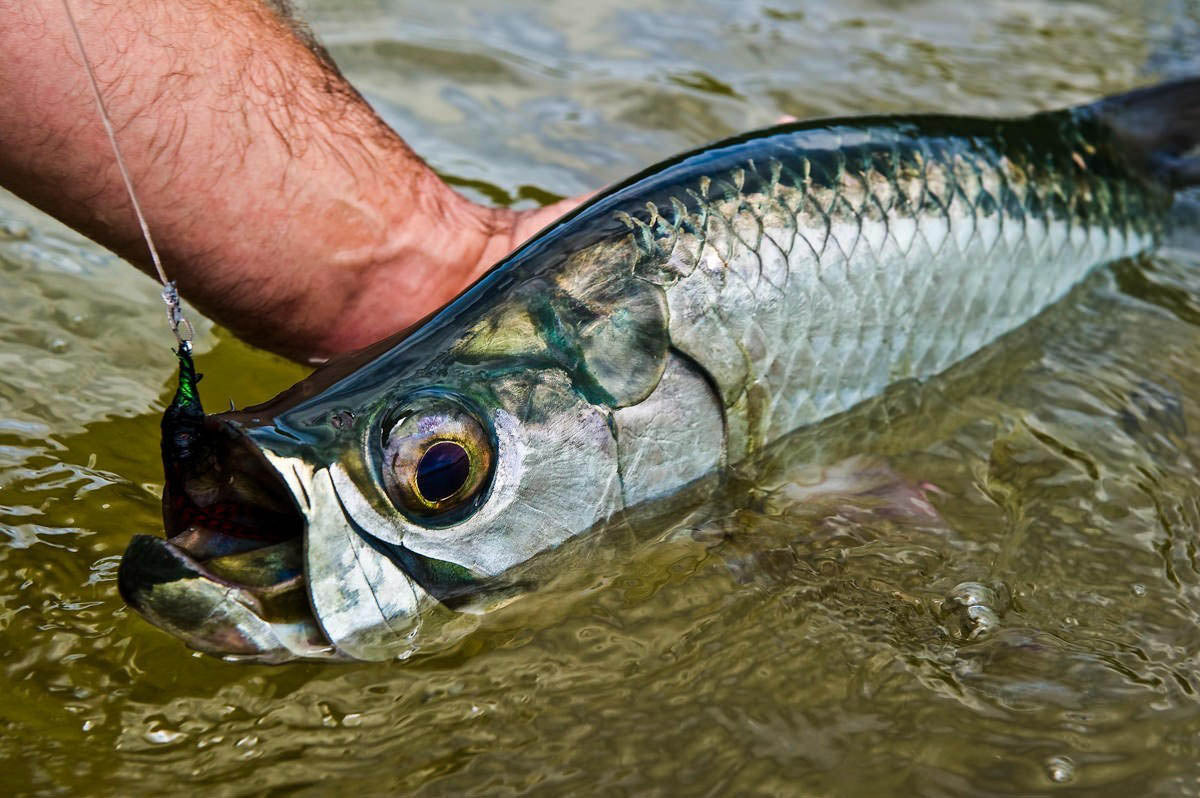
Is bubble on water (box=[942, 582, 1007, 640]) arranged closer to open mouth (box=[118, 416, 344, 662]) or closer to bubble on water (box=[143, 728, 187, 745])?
open mouth (box=[118, 416, 344, 662])

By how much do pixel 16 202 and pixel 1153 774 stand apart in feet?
11.1

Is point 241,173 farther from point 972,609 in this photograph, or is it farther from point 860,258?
point 972,609

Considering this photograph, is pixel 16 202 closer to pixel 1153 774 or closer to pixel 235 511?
pixel 235 511

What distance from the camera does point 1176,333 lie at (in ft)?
11.6

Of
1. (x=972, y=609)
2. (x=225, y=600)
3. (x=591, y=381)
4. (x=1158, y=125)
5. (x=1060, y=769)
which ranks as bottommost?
(x=1060, y=769)

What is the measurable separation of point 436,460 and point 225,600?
1.31 feet

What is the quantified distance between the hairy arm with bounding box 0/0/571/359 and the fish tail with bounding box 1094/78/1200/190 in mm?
1724

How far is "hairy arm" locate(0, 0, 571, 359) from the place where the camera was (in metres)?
2.25

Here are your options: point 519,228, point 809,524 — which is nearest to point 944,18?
point 519,228

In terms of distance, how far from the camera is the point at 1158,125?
3562mm

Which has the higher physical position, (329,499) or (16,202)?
(16,202)

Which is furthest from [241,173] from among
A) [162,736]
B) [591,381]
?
[162,736]

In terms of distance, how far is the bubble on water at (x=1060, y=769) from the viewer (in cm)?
201

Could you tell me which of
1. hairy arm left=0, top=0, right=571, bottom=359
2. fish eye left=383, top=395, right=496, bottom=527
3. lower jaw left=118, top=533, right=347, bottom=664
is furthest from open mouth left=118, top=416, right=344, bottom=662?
hairy arm left=0, top=0, right=571, bottom=359
